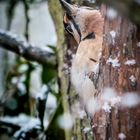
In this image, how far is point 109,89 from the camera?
0.51m

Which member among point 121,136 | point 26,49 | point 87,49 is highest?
point 26,49

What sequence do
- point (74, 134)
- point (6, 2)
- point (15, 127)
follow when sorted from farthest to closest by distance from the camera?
point (6, 2)
point (15, 127)
point (74, 134)

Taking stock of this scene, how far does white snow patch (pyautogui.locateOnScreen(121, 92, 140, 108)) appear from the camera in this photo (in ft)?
1.62

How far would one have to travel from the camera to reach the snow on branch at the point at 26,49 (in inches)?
39.9

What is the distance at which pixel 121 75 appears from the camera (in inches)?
19.9

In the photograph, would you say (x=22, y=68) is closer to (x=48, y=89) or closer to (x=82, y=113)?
(x=48, y=89)

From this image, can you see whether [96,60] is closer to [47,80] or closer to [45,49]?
[45,49]

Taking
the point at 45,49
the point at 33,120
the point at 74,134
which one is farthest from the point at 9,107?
the point at 74,134

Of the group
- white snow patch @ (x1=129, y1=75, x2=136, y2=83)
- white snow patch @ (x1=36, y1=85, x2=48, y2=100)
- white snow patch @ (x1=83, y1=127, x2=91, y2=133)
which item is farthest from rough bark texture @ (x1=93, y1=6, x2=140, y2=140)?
white snow patch @ (x1=36, y1=85, x2=48, y2=100)

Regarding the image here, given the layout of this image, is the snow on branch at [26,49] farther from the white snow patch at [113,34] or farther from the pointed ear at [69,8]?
the white snow patch at [113,34]

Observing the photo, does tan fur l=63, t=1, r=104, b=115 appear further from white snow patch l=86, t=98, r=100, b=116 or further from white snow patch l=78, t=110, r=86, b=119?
white snow patch l=78, t=110, r=86, b=119

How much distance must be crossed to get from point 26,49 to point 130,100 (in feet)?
1.82

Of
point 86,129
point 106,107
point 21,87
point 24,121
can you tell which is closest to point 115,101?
point 106,107

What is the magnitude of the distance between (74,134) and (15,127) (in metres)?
0.43
